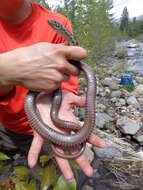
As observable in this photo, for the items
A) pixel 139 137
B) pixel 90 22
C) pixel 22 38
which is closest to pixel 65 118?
pixel 22 38

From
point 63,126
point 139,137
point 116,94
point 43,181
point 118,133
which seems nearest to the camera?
point 43,181

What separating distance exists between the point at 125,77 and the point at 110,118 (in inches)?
161

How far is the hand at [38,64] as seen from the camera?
1508mm

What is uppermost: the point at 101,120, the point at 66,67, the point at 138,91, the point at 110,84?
the point at 66,67

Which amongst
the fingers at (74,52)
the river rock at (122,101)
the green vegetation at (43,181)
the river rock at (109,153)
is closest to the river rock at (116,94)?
the river rock at (122,101)

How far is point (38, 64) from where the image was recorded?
1546 millimetres

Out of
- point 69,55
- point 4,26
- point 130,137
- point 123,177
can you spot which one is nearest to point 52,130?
point 69,55

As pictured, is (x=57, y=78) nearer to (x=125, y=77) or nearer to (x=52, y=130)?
(x=52, y=130)

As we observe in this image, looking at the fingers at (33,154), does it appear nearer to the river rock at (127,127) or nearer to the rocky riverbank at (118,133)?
the rocky riverbank at (118,133)

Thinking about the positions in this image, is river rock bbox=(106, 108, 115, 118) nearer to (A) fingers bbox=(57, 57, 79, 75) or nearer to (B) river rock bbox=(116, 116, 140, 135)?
(B) river rock bbox=(116, 116, 140, 135)

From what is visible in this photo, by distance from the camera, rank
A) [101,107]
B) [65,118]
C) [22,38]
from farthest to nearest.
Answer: [101,107], [22,38], [65,118]

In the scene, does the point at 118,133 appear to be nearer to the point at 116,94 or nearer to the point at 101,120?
the point at 101,120

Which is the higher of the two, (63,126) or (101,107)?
(63,126)

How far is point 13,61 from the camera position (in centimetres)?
151
